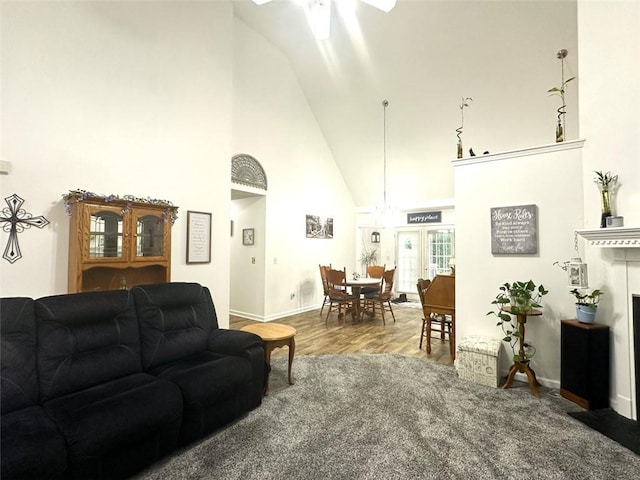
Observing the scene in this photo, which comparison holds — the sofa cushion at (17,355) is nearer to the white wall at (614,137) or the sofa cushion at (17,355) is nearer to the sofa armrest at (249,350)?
the sofa armrest at (249,350)

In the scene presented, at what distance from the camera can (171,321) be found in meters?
2.59

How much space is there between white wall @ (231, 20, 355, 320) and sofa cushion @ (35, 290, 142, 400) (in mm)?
3356

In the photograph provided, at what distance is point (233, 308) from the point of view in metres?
6.11

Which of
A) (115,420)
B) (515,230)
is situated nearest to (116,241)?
(115,420)

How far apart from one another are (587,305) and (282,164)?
502cm

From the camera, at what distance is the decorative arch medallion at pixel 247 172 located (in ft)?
16.6

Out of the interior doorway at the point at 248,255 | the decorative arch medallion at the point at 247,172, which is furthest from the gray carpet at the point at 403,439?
the decorative arch medallion at the point at 247,172

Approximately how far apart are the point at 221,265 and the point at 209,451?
2.50 m

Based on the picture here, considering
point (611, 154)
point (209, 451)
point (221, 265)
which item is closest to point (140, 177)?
point (221, 265)

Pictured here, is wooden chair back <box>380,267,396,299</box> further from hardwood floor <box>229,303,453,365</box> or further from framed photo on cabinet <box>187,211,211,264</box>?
framed photo on cabinet <box>187,211,211,264</box>

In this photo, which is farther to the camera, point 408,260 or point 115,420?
point 408,260

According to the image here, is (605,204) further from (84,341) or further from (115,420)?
(84,341)

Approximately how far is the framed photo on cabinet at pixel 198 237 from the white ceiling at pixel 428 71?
347cm

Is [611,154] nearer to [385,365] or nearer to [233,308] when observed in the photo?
[385,365]
